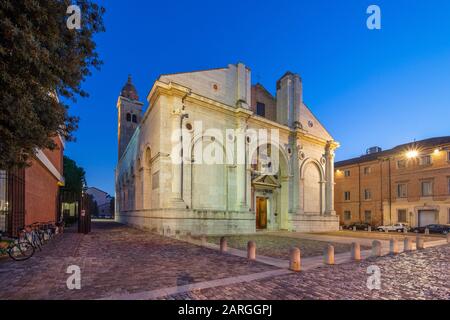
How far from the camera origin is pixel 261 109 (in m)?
25.1

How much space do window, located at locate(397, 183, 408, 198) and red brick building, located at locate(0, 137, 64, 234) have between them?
119 feet

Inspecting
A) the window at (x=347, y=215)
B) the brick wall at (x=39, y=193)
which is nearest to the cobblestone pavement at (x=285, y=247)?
the brick wall at (x=39, y=193)

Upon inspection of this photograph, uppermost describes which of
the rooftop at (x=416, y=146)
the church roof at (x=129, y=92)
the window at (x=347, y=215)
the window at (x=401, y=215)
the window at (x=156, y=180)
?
the church roof at (x=129, y=92)

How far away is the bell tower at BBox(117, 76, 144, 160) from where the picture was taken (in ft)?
125

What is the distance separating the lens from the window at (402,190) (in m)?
31.8

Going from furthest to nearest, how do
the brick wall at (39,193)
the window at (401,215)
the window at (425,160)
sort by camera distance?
the window at (401,215)
the window at (425,160)
the brick wall at (39,193)

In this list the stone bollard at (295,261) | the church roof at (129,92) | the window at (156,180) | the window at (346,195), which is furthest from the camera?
the church roof at (129,92)

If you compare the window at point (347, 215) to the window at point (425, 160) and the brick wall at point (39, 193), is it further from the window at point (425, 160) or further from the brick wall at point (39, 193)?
the brick wall at point (39, 193)

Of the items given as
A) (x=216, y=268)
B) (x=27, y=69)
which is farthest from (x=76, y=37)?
(x=216, y=268)

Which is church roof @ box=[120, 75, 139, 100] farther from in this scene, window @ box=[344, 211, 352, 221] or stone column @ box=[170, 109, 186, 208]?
window @ box=[344, 211, 352, 221]

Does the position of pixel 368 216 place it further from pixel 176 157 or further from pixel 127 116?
pixel 127 116

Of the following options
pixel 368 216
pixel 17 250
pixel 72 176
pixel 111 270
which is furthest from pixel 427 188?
pixel 72 176

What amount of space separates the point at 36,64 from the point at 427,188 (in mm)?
37218
